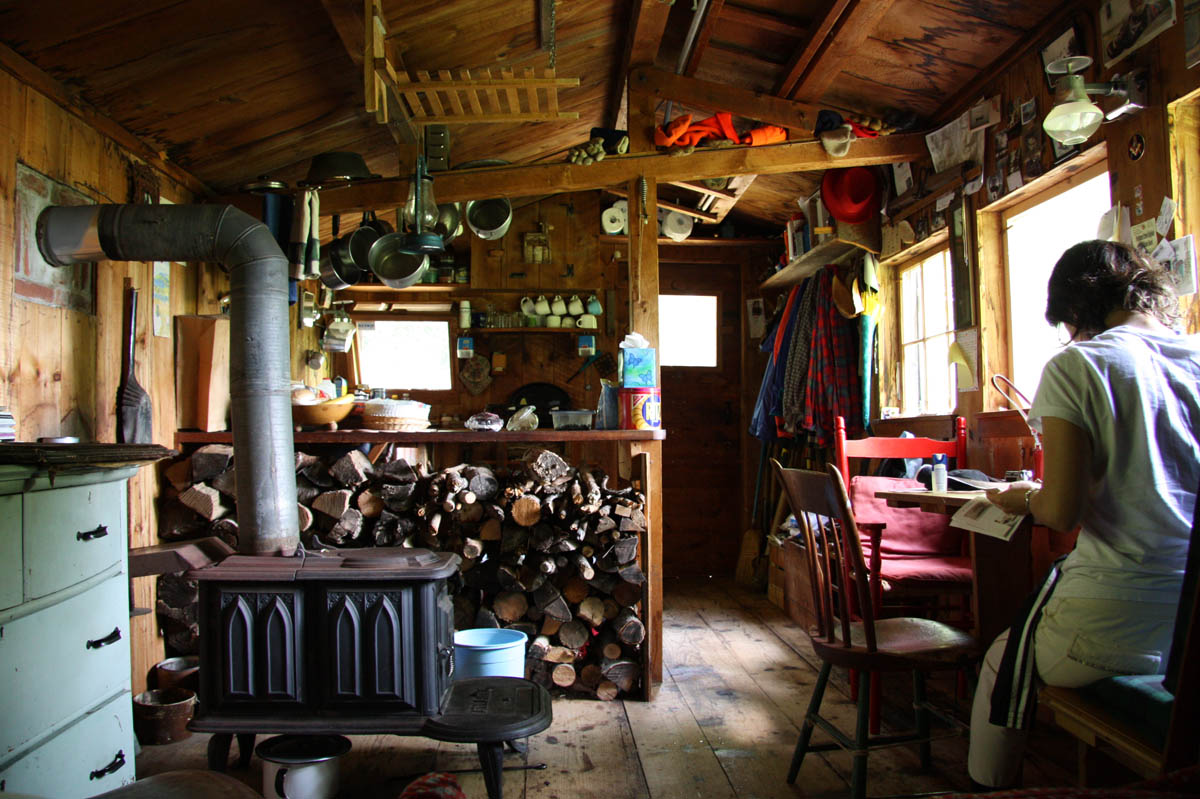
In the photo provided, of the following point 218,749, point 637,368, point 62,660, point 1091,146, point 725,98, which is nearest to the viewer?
point 62,660

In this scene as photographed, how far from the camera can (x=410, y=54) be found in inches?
131

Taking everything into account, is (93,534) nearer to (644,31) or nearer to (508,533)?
(508,533)

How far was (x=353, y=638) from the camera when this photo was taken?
238cm

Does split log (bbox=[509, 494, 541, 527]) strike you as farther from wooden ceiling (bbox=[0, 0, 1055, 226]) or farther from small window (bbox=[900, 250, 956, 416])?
small window (bbox=[900, 250, 956, 416])

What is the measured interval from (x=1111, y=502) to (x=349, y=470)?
2603 mm

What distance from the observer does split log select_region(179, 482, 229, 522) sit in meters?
3.08

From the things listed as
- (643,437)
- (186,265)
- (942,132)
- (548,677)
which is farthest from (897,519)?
(186,265)

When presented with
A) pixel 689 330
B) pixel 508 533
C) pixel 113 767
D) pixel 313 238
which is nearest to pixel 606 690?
pixel 508 533

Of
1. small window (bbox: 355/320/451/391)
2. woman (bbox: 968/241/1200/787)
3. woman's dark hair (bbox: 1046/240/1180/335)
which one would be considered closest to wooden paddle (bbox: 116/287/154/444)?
woman (bbox: 968/241/1200/787)

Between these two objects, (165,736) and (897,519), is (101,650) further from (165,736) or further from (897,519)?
(897,519)

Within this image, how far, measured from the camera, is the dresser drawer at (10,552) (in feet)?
5.34

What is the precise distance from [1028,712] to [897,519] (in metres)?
1.74

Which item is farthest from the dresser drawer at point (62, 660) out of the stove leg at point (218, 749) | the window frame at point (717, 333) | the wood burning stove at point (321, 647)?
the window frame at point (717, 333)

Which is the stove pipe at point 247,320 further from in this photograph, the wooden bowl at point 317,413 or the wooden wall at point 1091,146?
the wooden wall at point 1091,146
